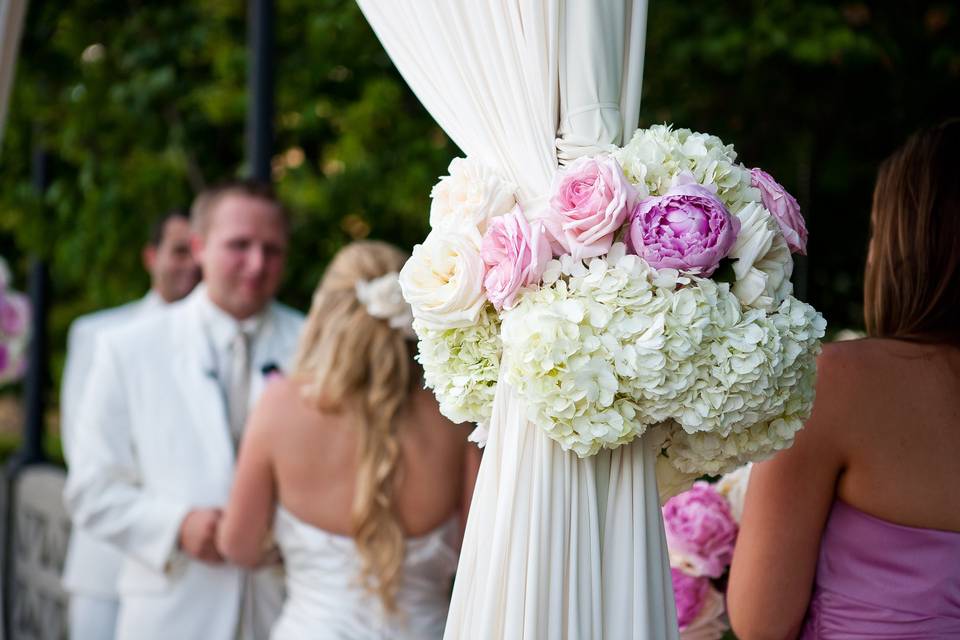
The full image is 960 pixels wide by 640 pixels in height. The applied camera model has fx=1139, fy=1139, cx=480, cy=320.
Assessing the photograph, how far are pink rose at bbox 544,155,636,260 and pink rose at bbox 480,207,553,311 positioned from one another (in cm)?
3

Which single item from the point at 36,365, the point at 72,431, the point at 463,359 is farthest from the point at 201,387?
the point at 36,365

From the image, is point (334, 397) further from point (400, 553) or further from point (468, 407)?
point (468, 407)

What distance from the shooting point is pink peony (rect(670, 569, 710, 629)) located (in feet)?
8.48

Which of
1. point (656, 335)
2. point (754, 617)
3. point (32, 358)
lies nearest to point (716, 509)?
point (754, 617)

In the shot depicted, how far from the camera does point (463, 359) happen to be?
186 centimetres

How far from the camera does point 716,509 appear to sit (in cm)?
260

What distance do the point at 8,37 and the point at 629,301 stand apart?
100 inches

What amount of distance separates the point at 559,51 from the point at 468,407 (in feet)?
2.04

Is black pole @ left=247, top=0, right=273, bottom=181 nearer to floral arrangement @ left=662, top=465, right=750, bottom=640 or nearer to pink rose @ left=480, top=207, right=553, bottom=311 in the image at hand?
floral arrangement @ left=662, top=465, right=750, bottom=640

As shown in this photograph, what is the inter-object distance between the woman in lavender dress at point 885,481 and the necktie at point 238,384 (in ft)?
6.87

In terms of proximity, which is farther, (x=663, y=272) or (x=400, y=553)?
(x=400, y=553)

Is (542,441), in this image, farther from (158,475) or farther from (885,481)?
(158,475)

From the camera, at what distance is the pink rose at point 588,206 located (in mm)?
1729

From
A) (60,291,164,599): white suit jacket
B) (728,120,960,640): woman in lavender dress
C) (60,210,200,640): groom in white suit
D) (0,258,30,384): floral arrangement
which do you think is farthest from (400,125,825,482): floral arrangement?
(0,258,30,384): floral arrangement
